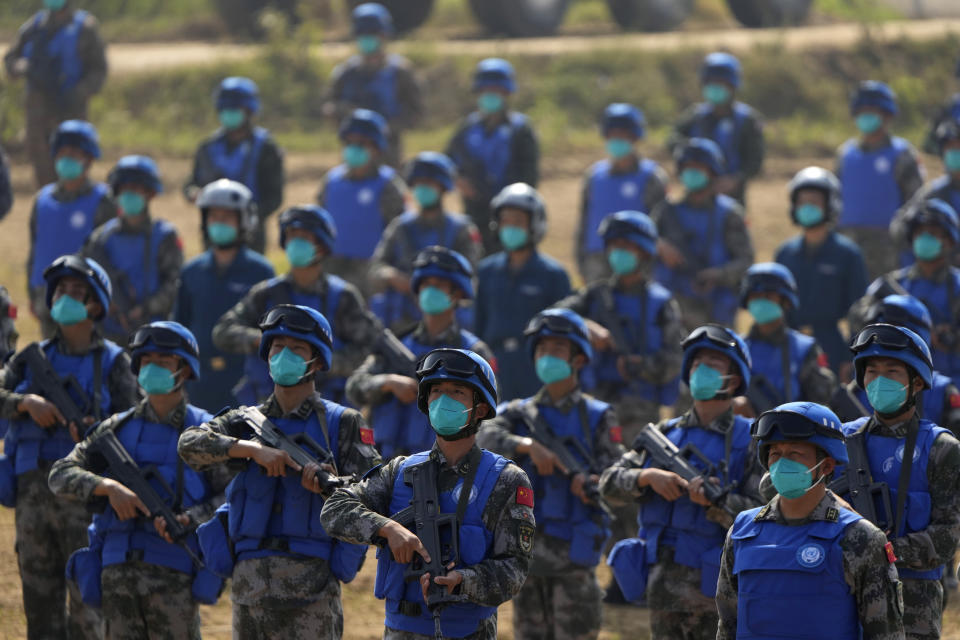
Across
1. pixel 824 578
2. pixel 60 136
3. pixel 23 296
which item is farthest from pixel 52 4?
pixel 824 578

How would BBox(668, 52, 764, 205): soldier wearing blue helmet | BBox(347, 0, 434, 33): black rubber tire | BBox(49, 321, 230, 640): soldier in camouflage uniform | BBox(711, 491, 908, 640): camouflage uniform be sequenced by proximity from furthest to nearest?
BBox(347, 0, 434, 33): black rubber tire, BBox(668, 52, 764, 205): soldier wearing blue helmet, BBox(49, 321, 230, 640): soldier in camouflage uniform, BBox(711, 491, 908, 640): camouflage uniform

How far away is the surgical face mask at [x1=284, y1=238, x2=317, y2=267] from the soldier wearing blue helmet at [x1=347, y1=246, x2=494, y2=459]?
2.81ft

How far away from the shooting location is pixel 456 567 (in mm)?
7348

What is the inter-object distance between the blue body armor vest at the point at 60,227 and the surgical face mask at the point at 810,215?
5.90 metres

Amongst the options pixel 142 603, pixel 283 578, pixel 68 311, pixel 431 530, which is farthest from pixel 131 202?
pixel 431 530

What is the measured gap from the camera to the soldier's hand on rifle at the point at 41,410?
9680 mm

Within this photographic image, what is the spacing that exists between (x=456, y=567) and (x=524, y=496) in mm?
433

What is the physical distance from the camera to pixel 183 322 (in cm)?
1278

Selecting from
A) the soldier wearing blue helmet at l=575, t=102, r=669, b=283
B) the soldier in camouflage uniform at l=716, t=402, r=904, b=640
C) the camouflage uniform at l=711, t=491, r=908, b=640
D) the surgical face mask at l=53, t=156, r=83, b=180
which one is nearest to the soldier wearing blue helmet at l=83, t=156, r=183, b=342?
the surgical face mask at l=53, t=156, r=83, b=180

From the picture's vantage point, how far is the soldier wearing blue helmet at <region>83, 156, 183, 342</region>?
1355 cm

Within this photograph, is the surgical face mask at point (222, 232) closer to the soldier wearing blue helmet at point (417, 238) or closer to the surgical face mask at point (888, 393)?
the soldier wearing blue helmet at point (417, 238)

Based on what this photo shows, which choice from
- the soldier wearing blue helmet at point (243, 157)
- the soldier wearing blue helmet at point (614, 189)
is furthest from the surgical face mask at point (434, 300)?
the soldier wearing blue helmet at point (243, 157)

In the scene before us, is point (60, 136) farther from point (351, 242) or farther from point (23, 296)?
point (23, 296)

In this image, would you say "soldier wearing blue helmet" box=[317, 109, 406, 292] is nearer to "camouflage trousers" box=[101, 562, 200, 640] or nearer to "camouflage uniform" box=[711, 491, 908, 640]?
"camouflage trousers" box=[101, 562, 200, 640]
